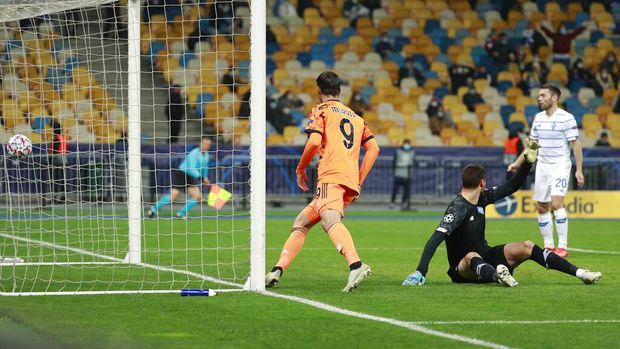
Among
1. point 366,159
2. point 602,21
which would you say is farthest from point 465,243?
point 602,21

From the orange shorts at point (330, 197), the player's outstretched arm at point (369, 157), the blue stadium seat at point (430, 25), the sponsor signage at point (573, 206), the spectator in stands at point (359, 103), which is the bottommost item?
the sponsor signage at point (573, 206)

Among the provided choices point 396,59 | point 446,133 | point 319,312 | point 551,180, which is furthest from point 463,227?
point 396,59

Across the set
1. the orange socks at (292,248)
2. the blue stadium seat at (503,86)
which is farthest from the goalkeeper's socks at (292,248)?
the blue stadium seat at (503,86)

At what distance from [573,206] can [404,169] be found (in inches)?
193

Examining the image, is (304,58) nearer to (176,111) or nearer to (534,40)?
(176,111)

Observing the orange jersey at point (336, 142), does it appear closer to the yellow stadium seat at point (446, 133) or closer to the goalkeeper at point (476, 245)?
the goalkeeper at point (476, 245)

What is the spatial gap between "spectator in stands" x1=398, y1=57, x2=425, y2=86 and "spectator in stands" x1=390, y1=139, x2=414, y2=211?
514 centimetres

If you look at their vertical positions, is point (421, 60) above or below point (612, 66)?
above

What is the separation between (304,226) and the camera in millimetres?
11656

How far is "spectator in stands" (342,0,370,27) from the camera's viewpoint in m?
38.0

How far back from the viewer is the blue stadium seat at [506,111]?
36884mm

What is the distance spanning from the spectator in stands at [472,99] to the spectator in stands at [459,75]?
0.36 metres

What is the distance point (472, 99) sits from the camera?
3703 cm

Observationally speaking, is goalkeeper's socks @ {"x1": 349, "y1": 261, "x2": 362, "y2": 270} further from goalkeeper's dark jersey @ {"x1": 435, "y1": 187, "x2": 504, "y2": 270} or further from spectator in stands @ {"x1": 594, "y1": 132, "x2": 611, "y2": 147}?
spectator in stands @ {"x1": 594, "y1": 132, "x2": 611, "y2": 147}
